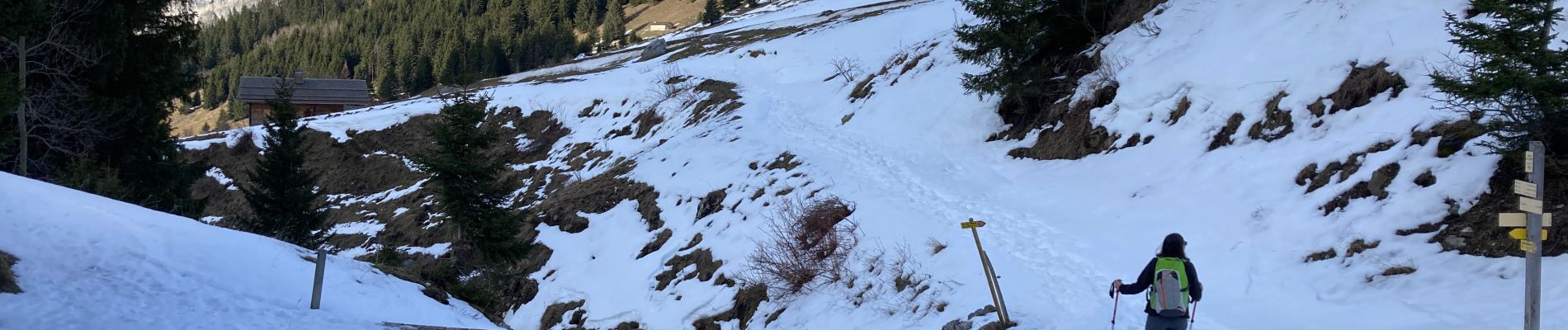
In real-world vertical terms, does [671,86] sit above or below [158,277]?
below

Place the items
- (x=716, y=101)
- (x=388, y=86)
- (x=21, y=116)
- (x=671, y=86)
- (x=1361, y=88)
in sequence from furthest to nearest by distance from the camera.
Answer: (x=388, y=86) < (x=671, y=86) < (x=716, y=101) < (x=21, y=116) < (x=1361, y=88)

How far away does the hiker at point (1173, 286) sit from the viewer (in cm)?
642

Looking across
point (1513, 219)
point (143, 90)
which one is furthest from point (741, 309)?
point (143, 90)

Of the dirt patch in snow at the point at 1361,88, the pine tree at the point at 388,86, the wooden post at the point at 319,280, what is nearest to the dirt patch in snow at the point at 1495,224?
the dirt patch in snow at the point at 1361,88

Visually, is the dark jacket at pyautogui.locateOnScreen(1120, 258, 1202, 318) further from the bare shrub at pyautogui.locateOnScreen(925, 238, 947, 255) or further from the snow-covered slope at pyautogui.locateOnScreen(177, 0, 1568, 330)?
the bare shrub at pyautogui.locateOnScreen(925, 238, 947, 255)

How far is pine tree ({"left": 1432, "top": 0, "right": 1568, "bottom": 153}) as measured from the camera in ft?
24.5

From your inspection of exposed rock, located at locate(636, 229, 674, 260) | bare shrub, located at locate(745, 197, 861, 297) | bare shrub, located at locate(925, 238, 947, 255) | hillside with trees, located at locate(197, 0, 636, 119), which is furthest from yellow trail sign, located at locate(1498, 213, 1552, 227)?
hillside with trees, located at locate(197, 0, 636, 119)

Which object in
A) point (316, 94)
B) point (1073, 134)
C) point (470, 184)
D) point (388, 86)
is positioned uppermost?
point (1073, 134)

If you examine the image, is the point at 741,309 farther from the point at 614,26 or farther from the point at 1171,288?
the point at 614,26

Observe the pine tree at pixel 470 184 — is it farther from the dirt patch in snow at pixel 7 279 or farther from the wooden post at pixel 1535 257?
the wooden post at pixel 1535 257

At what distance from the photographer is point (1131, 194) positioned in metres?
12.4

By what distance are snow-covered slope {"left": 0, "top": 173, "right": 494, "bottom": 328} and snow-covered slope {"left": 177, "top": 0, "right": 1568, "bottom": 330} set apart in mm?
4836

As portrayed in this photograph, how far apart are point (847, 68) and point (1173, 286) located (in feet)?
70.9

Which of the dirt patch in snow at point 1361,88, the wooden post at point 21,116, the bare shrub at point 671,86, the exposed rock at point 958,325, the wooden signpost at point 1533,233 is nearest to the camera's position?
the wooden signpost at point 1533,233
